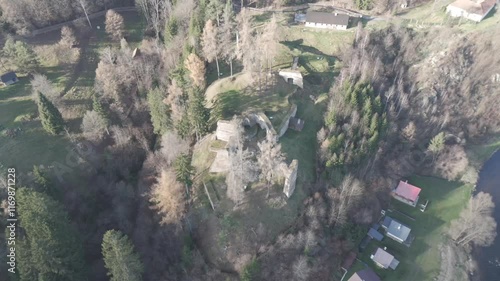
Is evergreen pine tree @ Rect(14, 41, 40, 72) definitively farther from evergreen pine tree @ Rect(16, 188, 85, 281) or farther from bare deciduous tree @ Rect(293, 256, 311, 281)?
bare deciduous tree @ Rect(293, 256, 311, 281)

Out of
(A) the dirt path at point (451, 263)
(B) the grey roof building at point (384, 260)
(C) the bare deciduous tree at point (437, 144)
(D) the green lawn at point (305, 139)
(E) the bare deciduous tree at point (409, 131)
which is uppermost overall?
(D) the green lawn at point (305, 139)

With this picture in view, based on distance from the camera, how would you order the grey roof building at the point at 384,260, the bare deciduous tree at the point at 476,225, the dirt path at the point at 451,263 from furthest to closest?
the bare deciduous tree at the point at 476,225, the grey roof building at the point at 384,260, the dirt path at the point at 451,263

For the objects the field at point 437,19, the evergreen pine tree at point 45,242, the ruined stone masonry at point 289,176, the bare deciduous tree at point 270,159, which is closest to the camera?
the evergreen pine tree at point 45,242

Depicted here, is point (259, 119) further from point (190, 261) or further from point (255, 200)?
point (190, 261)

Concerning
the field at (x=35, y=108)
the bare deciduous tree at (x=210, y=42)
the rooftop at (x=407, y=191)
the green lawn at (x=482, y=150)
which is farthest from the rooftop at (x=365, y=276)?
the field at (x=35, y=108)

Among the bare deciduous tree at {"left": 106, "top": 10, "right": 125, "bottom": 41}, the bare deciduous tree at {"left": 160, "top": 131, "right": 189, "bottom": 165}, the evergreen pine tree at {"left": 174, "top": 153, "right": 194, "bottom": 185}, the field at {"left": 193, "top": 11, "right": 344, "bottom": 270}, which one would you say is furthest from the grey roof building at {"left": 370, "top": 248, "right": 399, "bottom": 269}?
the bare deciduous tree at {"left": 106, "top": 10, "right": 125, "bottom": 41}

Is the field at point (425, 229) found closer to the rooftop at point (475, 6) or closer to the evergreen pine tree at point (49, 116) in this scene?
the rooftop at point (475, 6)

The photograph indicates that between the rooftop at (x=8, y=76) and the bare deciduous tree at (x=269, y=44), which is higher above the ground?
the bare deciduous tree at (x=269, y=44)
